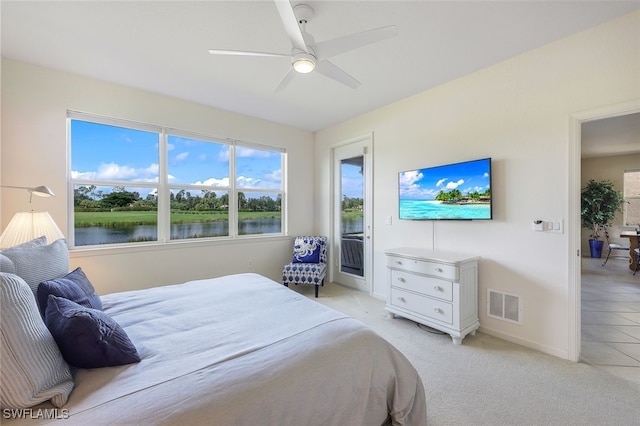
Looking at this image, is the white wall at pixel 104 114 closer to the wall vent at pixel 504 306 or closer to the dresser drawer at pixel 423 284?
the dresser drawer at pixel 423 284

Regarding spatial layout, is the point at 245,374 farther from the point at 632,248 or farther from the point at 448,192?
→ the point at 632,248

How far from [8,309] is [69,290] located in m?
0.55

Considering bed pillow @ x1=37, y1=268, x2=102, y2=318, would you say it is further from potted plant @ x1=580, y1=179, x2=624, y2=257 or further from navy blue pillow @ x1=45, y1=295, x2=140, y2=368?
potted plant @ x1=580, y1=179, x2=624, y2=257

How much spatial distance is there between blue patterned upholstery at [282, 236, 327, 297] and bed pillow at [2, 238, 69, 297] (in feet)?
8.67

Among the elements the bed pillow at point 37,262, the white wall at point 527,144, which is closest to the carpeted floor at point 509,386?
the white wall at point 527,144

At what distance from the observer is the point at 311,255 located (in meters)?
4.18

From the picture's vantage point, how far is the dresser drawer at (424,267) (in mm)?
2470

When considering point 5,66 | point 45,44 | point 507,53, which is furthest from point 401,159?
point 5,66

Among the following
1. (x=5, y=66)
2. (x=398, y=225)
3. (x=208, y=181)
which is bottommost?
(x=398, y=225)

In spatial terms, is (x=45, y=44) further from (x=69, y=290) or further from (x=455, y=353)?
(x=455, y=353)

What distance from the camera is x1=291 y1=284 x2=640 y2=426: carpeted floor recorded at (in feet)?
5.25

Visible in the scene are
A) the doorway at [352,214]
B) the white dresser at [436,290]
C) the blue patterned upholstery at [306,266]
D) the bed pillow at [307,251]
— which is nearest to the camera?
the white dresser at [436,290]

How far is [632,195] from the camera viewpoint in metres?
6.07

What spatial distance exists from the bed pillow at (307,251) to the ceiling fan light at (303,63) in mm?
2810
